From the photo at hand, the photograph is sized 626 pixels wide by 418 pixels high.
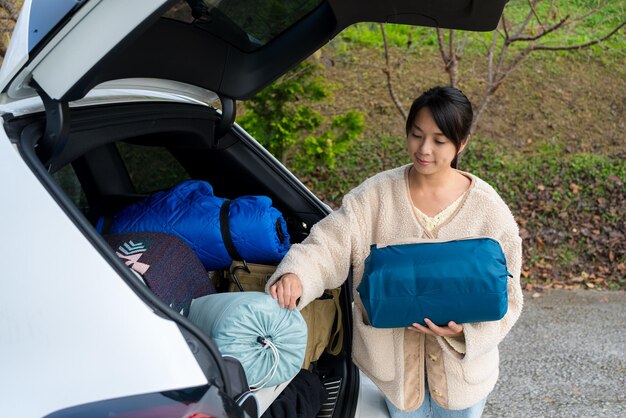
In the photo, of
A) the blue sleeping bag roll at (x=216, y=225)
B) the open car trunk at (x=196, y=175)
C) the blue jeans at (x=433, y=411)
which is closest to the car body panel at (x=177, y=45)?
the open car trunk at (x=196, y=175)

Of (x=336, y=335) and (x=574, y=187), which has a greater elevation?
(x=336, y=335)

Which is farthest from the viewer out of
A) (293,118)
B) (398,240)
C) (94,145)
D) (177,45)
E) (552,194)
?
(552,194)

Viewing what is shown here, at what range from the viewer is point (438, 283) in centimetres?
194

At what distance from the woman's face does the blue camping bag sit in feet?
0.89

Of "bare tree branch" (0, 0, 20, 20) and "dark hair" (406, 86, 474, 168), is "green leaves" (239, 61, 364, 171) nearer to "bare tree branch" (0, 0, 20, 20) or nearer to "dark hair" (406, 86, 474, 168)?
"bare tree branch" (0, 0, 20, 20)

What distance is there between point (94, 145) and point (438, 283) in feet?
3.38

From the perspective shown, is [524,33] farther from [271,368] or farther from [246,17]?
[271,368]

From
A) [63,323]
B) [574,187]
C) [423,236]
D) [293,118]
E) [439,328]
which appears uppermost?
[63,323]

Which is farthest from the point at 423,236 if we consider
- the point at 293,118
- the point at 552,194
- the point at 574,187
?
the point at 574,187

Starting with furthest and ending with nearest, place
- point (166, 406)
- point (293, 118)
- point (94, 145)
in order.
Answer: point (293, 118), point (94, 145), point (166, 406)

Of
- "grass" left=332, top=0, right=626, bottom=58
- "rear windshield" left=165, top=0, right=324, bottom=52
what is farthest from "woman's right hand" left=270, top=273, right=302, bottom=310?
"grass" left=332, top=0, right=626, bottom=58

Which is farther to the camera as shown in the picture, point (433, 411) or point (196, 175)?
point (196, 175)

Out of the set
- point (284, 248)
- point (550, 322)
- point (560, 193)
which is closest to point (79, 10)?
point (284, 248)

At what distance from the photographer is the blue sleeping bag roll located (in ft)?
8.49
